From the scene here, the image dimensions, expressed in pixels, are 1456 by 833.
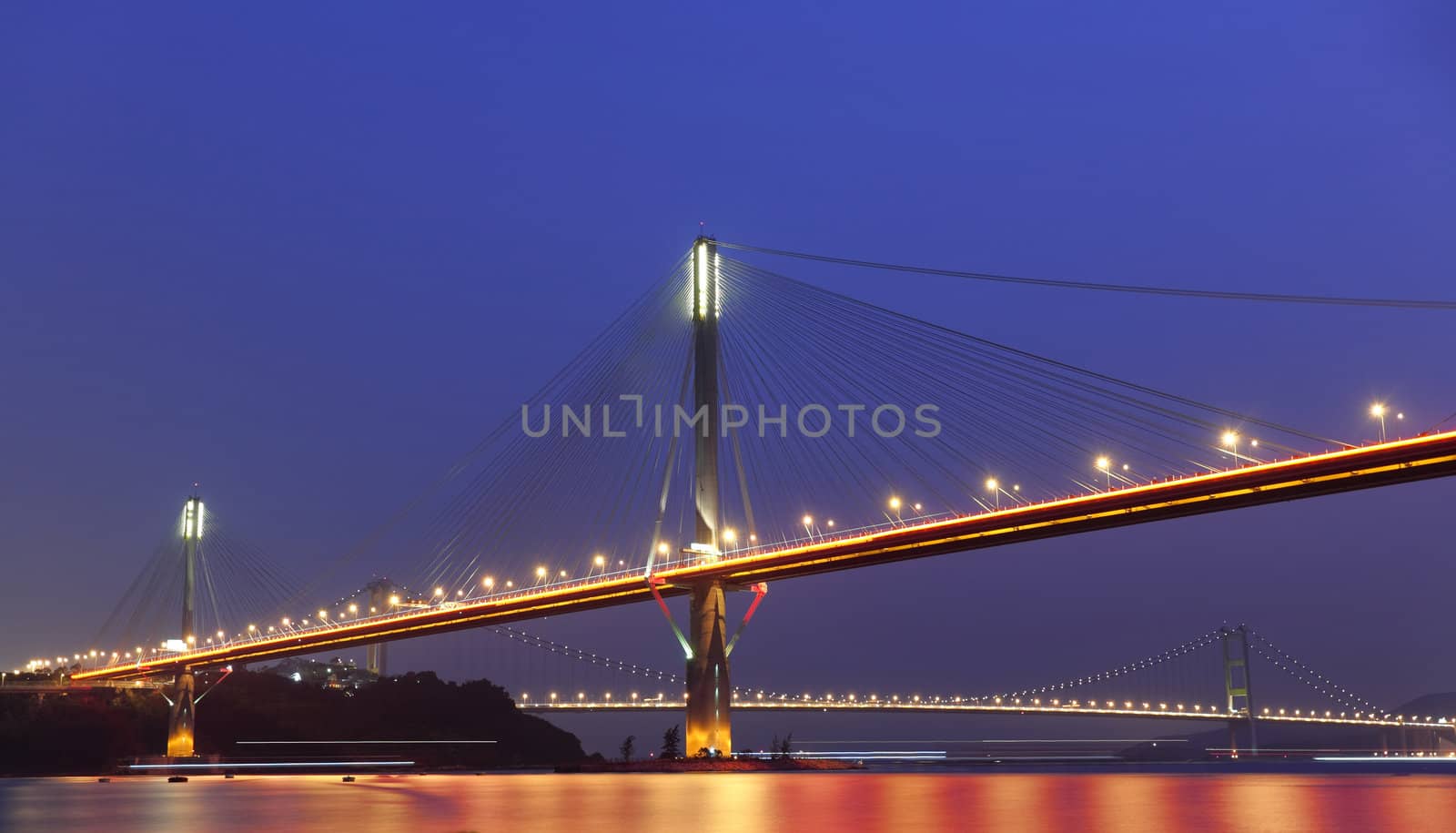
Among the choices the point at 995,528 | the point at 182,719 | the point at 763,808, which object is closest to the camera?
the point at 763,808

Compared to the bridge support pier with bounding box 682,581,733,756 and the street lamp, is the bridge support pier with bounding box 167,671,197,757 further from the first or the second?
the street lamp

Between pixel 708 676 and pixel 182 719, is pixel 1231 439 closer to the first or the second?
pixel 708 676

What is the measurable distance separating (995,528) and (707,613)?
38.6ft

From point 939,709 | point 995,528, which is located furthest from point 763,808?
point 939,709

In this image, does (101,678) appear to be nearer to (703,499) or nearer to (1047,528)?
(703,499)

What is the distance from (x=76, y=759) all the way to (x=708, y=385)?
5505cm

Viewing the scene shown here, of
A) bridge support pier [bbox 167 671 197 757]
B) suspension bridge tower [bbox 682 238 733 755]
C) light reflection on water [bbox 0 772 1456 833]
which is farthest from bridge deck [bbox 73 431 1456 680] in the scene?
bridge support pier [bbox 167 671 197 757]

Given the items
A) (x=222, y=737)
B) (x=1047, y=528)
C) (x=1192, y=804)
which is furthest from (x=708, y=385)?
(x=222, y=737)

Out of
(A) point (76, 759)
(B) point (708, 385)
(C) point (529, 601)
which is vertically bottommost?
(A) point (76, 759)

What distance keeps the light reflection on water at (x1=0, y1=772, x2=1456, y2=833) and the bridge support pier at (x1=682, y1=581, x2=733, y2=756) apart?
8.41 metres

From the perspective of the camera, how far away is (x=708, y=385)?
49.4 metres

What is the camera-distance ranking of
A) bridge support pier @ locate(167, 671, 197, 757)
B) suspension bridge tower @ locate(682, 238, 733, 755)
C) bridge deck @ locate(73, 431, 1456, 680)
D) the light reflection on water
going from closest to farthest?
1. the light reflection on water
2. bridge deck @ locate(73, 431, 1456, 680)
3. suspension bridge tower @ locate(682, 238, 733, 755)
4. bridge support pier @ locate(167, 671, 197, 757)

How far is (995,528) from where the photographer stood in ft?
139

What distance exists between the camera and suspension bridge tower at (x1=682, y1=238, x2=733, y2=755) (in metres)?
48.2
